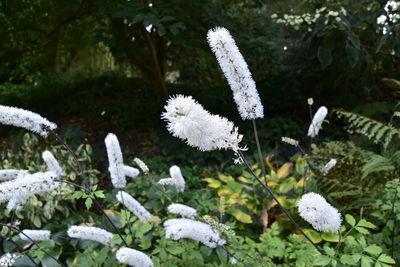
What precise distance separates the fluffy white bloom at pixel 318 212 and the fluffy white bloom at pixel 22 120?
3.67 ft

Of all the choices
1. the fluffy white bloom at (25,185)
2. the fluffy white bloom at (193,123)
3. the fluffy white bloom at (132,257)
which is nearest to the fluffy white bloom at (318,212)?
the fluffy white bloom at (193,123)

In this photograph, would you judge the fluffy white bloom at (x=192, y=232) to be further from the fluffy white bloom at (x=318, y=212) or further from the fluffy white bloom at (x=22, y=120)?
the fluffy white bloom at (x=22, y=120)

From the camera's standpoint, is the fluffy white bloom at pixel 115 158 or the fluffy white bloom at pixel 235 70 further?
the fluffy white bloom at pixel 115 158

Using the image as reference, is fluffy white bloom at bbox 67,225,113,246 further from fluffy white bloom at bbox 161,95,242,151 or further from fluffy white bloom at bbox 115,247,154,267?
fluffy white bloom at bbox 161,95,242,151

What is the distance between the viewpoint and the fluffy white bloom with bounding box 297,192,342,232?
1.11 metres

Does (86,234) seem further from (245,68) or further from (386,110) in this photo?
(386,110)

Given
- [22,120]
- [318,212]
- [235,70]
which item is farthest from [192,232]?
[22,120]

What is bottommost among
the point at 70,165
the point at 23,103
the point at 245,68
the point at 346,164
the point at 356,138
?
the point at 23,103

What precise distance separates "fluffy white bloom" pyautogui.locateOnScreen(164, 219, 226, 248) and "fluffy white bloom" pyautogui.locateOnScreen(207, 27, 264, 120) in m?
0.47

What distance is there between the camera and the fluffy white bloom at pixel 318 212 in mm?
1108

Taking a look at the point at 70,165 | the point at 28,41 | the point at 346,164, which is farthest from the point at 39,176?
the point at 28,41

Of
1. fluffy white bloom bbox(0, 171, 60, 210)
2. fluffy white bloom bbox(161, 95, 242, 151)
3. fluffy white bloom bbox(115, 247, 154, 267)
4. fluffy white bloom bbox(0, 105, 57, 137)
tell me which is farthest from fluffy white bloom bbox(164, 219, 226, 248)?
fluffy white bloom bbox(0, 105, 57, 137)

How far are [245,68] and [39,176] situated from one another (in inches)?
36.6

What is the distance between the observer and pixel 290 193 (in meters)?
3.12
